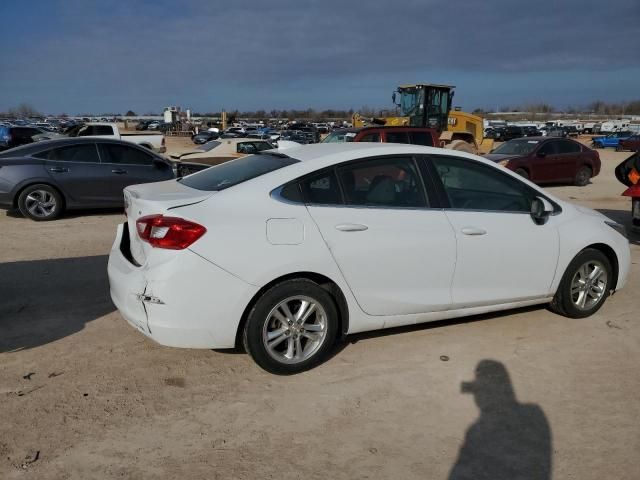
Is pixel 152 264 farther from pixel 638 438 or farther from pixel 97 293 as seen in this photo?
pixel 638 438

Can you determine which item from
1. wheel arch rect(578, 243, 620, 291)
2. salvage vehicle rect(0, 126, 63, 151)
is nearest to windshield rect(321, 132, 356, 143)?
wheel arch rect(578, 243, 620, 291)

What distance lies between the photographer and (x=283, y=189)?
12.5 ft

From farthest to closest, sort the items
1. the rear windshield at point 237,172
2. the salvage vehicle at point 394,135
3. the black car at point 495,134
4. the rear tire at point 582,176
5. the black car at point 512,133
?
the black car at point 495,134, the black car at point 512,133, the rear tire at point 582,176, the salvage vehicle at point 394,135, the rear windshield at point 237,172

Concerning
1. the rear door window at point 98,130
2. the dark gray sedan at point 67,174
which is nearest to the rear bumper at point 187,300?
the dark gray sedan at point 67,174

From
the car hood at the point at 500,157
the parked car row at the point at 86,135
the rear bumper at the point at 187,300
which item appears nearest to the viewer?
the rear bumper at the point at 187,300

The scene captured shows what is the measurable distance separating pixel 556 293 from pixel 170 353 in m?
3.35

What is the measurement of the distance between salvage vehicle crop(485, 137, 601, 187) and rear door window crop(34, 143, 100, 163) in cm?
1024

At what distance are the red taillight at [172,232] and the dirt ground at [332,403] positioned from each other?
1.00 metres

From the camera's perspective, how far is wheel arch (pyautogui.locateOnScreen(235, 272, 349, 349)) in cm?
370

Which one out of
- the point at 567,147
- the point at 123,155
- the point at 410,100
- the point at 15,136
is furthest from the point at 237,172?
the point at 15,136

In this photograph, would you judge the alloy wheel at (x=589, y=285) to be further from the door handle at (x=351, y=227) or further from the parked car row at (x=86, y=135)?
the parked car row at (x=86, y=135)

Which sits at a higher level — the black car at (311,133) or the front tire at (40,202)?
the black car at (311,133)

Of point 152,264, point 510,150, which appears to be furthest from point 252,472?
point 510,150

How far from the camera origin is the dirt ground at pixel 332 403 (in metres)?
2.98
